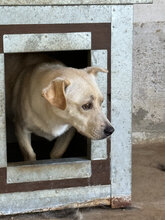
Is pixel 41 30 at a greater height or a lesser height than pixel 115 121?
greater

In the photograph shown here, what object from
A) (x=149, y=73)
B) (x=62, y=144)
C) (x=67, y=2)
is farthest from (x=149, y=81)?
(x=67, y=2)

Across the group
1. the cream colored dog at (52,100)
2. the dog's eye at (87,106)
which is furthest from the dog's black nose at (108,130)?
the dog's eye at (87,106)

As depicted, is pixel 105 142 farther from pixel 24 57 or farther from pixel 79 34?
pixel 24 57

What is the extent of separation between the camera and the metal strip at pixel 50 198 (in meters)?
3.78

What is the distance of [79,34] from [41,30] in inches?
9.7

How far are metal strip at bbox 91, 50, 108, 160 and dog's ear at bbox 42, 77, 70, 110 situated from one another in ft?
1.11

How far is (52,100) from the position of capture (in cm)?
344

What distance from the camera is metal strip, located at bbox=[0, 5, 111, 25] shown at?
3.46 m

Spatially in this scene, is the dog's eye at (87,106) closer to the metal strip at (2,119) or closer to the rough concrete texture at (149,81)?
the metal strip at (2,119)

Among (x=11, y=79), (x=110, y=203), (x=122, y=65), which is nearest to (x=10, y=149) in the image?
(x=11, y=79)

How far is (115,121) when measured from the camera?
12.6ft

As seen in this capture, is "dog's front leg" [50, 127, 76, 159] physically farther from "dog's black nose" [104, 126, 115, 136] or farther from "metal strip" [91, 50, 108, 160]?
"dog's black nose" [104, 126, 115, 136]

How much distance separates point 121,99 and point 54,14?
0.74 m

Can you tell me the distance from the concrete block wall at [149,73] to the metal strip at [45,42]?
1791 millimetres
